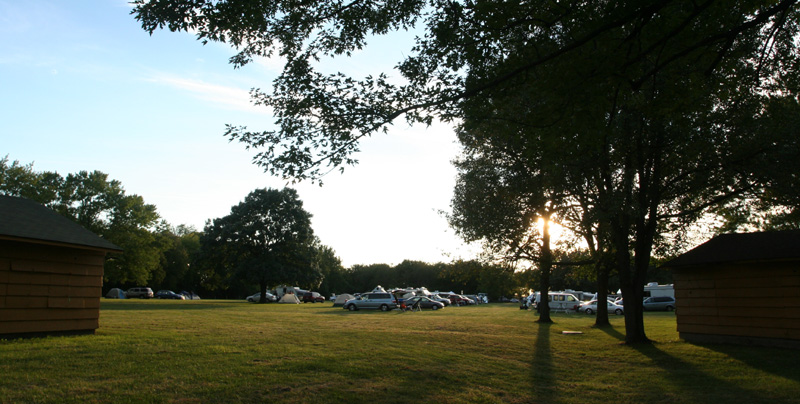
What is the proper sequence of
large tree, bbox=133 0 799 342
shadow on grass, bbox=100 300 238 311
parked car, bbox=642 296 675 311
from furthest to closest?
parked car, bbox=642 296 675 311 < shadow on grass, bbox=100 300 238 311 < large tree, bbox=133 0 799 342

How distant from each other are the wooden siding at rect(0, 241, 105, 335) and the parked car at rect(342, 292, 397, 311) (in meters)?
24.2

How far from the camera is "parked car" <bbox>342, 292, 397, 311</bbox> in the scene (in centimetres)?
3753

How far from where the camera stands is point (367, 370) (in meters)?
9.31

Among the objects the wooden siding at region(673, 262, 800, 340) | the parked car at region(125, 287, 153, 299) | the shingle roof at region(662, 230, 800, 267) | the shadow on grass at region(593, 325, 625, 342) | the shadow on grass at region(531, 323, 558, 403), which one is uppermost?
the shingle roof at region(662, 230, 800, 267)

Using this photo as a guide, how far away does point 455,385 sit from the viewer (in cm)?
855

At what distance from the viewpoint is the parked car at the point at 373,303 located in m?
37.5

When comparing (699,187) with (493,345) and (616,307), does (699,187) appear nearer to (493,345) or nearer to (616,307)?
(493,345)

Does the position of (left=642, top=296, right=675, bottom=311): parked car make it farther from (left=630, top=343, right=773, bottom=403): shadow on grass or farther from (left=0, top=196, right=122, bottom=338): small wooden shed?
(left=0, top=196, right=122, bottom=338): small wooden shed

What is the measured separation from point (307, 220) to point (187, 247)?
51208 millimetres

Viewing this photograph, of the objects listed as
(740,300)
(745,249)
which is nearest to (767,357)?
(740,300)

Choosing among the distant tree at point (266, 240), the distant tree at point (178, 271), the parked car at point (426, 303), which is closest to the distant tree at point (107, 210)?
the distant tree at point (266, 240)

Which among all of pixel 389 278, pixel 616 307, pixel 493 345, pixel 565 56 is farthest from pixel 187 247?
pixel 565 56

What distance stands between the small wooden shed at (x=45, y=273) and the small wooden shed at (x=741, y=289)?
59.3 feet

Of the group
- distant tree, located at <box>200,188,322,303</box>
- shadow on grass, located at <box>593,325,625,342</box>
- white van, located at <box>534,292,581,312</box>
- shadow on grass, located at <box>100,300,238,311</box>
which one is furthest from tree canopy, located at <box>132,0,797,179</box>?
distant tree, located at <box>200,188,322,303</box>
